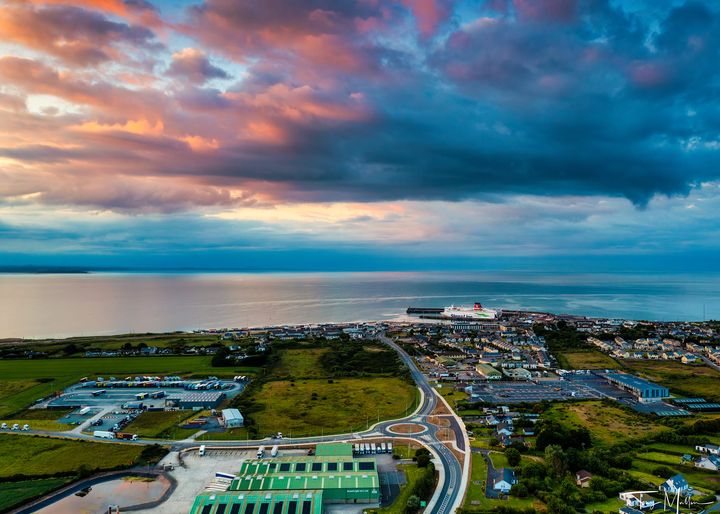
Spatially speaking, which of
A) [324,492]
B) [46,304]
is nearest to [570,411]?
[324,492]

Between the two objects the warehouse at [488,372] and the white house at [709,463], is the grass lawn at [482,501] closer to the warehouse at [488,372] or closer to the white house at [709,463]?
the white house at [709,463]

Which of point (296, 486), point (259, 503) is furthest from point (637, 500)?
point (259, 503)

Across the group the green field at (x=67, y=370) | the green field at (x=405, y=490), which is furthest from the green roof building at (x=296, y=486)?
the green field at (x=67, y=370)

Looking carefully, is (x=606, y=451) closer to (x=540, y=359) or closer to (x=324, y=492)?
(x=324, y=492)

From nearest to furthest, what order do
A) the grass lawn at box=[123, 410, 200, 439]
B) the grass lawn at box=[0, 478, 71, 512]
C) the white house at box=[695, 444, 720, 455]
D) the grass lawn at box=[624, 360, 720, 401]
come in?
the grass lawn at box=[0, 478, 71, 512], the white house at box=[695, 444, 720, 455], the grass lawn at box=[123, 410, 200, 439], the grass lawn at box=[624, 360, 720, 401]

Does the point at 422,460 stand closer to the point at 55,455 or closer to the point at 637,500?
the point at 637,500

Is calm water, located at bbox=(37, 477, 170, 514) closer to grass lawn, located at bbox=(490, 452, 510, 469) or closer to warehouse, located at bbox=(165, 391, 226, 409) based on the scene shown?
warehouse, located at bbox=(165, 391, 226, 409)

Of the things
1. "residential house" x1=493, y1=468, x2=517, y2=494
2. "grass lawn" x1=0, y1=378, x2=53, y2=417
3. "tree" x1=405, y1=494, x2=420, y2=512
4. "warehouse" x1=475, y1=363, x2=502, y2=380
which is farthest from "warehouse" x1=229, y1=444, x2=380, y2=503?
"warehouse" x1=475, y1=363, x2=502, y2=380
